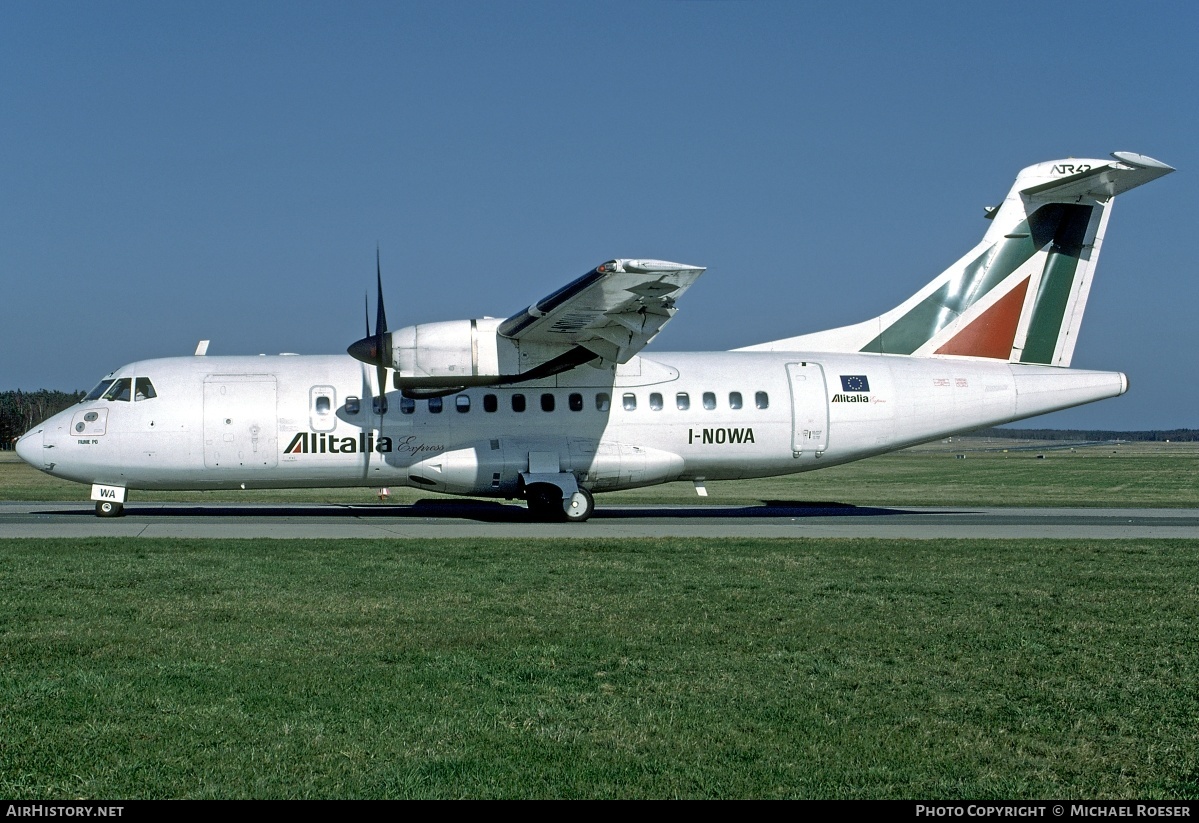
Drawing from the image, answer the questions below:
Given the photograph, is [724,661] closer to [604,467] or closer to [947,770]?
[947,770]

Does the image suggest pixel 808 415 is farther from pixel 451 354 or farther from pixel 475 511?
pixel 475 511

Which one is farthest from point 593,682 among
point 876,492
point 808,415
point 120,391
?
point 876,492

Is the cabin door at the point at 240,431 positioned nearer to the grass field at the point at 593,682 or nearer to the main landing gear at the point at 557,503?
the main landing gear at the point at 557,503

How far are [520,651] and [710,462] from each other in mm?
13467

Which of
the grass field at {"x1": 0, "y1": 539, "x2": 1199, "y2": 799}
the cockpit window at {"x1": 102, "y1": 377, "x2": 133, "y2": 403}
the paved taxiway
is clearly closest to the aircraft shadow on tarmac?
the paved taxiway

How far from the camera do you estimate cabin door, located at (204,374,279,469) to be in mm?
20109

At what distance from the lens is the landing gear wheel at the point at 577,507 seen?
20.1m

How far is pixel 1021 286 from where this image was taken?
71.9ft

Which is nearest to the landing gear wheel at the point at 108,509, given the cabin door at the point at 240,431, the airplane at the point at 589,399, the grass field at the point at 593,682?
the airplane at the point at 589,399

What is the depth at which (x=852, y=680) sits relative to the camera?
7.17 metres

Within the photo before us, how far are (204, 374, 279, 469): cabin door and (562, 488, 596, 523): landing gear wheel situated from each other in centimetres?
564

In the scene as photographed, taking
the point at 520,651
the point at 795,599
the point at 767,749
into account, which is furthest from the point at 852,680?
the point at 795,599

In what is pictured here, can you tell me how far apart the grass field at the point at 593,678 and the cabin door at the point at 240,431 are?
21.8 feet

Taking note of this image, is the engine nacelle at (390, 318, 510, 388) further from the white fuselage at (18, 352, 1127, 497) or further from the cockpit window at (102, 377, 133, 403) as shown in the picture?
the cockpit window at (102, 377, 133, 403)
